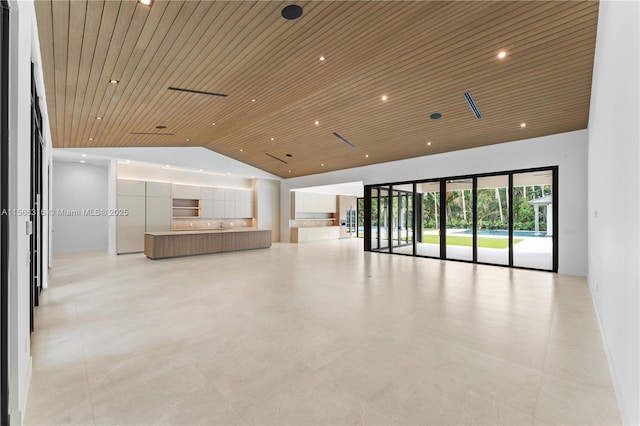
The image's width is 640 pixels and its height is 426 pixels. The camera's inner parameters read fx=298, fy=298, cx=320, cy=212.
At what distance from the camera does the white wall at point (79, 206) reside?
1009 centimetres

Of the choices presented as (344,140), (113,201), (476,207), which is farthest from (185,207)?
(476,207)

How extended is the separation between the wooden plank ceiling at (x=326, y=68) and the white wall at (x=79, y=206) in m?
2.33

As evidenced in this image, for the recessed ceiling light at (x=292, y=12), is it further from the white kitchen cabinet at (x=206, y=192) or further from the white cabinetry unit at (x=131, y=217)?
the white kitchen cabinet at (x=206, y=192)

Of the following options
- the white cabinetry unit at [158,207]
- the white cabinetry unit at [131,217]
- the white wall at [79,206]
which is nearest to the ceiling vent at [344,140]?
the white cabinetry unit at [158,207]

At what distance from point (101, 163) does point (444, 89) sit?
11084mm

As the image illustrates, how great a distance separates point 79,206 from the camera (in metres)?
10.5

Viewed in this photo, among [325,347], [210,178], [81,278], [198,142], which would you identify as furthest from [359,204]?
[325,347]

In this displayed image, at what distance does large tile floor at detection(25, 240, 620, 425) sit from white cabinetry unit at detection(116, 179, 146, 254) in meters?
4.75

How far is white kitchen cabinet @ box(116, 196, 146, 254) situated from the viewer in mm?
9773

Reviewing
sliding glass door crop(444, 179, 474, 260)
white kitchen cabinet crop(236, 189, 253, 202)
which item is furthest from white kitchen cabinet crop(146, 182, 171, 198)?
sliding glass door crop(444, 179, 474, 260)

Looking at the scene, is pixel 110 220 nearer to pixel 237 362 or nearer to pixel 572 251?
pixel 237 362

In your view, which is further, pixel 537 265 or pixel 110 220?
pixel 110 220

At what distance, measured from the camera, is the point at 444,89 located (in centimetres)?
555

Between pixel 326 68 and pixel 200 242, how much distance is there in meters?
6.83
